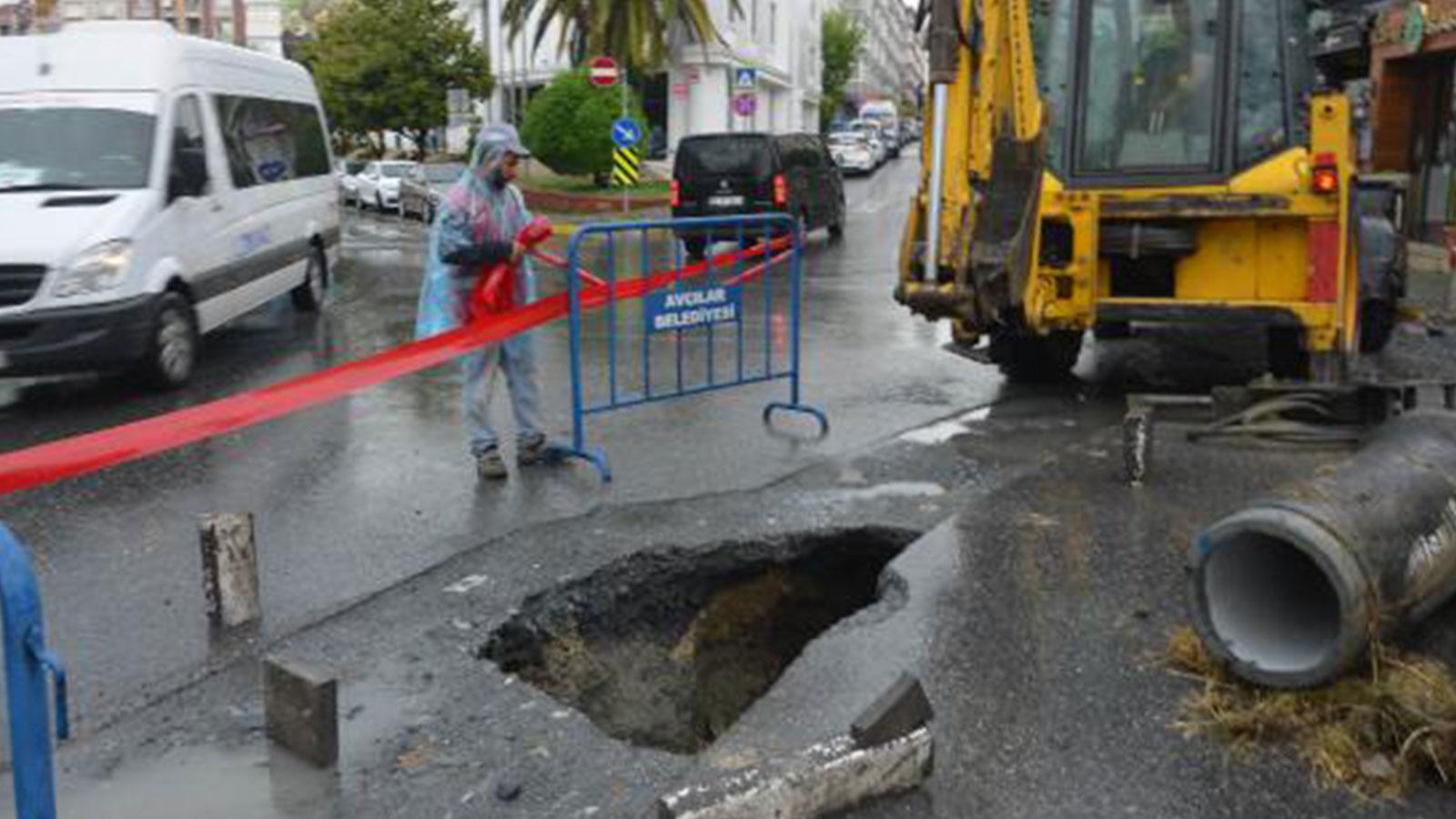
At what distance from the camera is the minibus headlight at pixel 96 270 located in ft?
27.8

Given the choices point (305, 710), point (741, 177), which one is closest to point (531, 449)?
point (305, 710)

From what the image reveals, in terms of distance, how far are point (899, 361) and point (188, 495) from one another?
6.03 metres

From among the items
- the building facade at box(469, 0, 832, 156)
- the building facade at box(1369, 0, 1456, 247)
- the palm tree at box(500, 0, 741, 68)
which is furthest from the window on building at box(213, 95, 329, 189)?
the palm tree at box(500, 0, 741, 68)

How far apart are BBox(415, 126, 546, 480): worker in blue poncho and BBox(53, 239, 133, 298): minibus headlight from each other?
2672mm

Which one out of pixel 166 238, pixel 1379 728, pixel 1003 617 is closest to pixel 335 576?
pixel 1003 617

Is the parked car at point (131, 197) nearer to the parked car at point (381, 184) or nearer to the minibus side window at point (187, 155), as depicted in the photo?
the minibus side window at point (187, 155)

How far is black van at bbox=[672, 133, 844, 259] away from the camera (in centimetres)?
2173

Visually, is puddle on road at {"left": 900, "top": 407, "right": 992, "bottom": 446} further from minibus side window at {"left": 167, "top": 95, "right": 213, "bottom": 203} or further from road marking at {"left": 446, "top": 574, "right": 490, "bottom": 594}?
minibus side window at {"left": 167, "top": 95, "right": 213, "bottom": 203}

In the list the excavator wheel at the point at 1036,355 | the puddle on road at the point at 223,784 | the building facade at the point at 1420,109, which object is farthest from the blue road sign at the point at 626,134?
the puddle on road at the point at 223,784

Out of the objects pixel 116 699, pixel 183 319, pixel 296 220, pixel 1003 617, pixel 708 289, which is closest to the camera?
pixel 116 699

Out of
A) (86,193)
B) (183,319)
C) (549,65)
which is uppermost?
(549,65)

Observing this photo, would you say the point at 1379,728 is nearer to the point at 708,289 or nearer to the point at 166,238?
the point at 708,289

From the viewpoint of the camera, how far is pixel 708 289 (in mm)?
8133

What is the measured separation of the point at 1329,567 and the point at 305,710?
3.05 m
